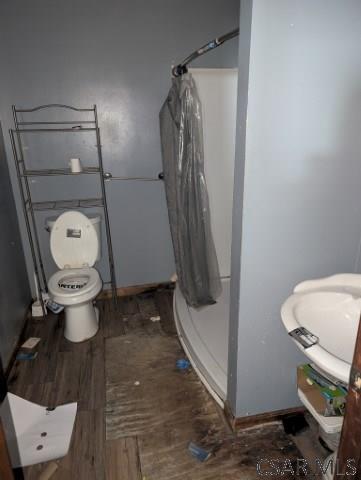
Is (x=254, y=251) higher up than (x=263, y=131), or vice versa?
(x=263, y=131)

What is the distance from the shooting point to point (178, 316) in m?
2.45

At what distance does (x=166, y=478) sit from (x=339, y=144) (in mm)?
1577

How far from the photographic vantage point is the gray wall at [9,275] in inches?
82.4

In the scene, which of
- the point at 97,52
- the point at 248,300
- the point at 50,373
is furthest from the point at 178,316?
the point at 97,52

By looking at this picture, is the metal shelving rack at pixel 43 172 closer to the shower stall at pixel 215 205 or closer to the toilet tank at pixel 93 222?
the toilet tank at pixel 93 222

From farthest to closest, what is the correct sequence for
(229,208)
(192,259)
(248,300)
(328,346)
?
(229,208)
(192,259)
(248,300)
(328,346)

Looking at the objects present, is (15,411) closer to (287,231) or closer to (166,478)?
(166,478)

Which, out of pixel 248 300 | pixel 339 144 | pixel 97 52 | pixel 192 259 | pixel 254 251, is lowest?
pixel 192 259

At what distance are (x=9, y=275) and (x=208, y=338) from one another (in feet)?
4.73

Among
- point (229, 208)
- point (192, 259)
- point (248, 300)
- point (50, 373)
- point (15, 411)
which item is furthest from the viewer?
point (229, 208)

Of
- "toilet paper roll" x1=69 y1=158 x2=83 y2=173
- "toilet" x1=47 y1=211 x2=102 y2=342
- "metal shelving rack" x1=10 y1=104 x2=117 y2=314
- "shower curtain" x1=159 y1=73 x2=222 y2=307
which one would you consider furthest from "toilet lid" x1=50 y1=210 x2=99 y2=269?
"shower curtain" x1=159 y1=73 x2=222 y2=307

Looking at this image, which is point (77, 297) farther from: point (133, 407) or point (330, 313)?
point (330, 313)

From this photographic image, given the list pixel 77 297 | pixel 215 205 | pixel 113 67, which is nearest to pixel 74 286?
pixel 77 297

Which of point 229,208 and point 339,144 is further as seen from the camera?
point 229,208
